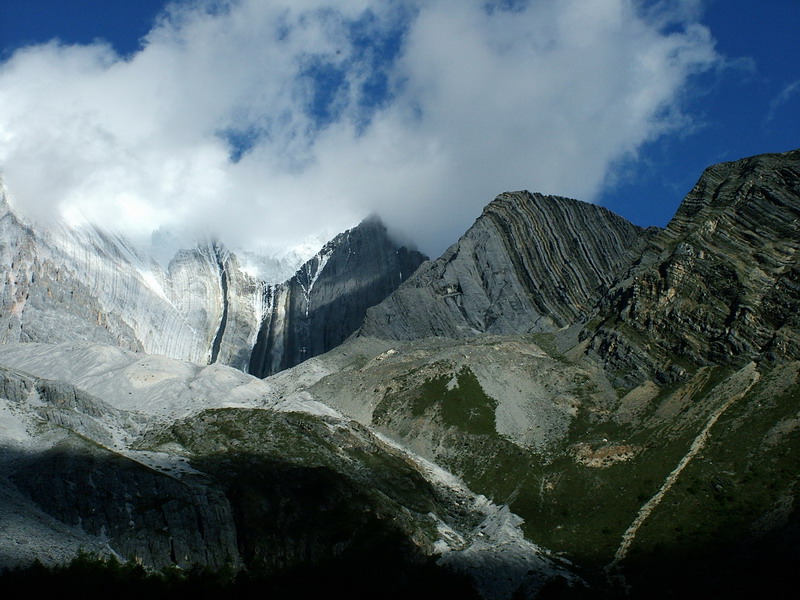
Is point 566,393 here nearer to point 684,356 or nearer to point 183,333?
point 684,356

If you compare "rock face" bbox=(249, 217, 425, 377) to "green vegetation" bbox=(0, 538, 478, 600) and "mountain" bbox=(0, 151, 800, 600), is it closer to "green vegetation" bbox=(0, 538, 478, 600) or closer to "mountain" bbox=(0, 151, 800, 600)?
"mountain" bbox=(0, 151, 800, 600)

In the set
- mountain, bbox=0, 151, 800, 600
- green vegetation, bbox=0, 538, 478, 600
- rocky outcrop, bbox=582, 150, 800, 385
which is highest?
rocky outcrop, bbox=582, 150, 800, 385

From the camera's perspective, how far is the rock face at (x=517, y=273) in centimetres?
15112

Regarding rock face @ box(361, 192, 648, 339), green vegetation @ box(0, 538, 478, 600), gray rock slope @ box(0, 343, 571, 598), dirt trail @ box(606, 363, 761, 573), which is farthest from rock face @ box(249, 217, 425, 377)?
green vegetation @ box(0, 538, 478, 600)

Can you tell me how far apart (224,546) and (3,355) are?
68939 millimetres

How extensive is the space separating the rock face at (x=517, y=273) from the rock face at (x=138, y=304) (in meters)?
27.7

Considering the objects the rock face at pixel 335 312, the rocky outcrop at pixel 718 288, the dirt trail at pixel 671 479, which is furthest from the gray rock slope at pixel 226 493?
the rock face at pixel 335 312

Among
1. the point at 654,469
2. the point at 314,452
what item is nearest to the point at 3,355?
the point at 314,452

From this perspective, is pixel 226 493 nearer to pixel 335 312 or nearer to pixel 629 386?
pixel 629 386

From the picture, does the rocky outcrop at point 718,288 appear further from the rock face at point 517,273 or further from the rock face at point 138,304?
the rock face at point 138,304

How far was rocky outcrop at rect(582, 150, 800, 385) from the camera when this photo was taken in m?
105

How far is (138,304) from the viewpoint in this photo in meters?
183

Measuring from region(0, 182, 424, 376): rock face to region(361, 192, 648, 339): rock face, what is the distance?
27.7 meters

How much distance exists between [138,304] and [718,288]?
115579 mm
